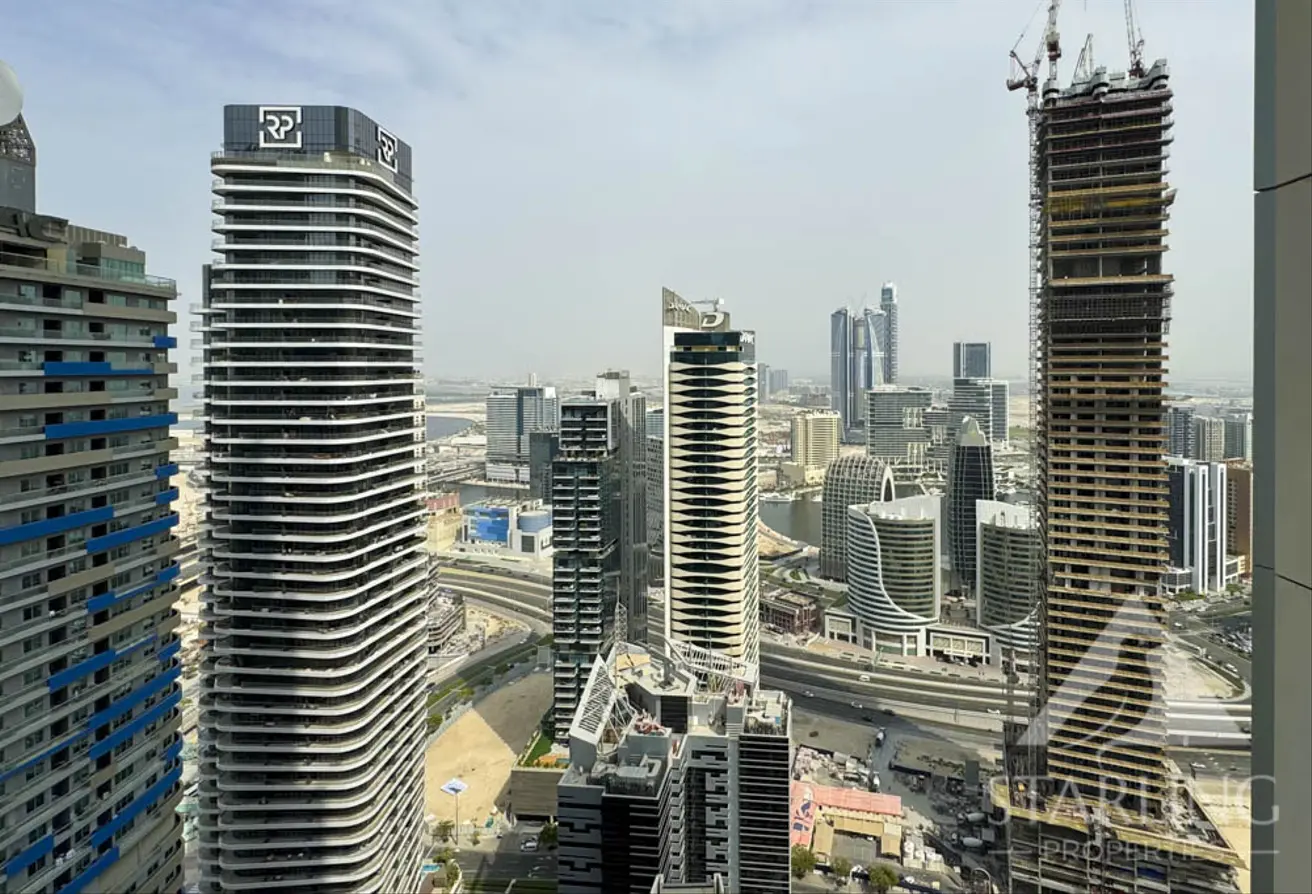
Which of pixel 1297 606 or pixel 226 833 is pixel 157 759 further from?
pixel 1297 606

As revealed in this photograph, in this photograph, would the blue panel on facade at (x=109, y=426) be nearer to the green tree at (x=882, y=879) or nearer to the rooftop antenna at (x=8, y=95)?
the rooftop antenna at (x=8, y=95)

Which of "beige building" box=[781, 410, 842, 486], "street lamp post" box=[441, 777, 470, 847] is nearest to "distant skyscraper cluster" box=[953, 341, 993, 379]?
"beige building" box=[781, 410, 842, 486]

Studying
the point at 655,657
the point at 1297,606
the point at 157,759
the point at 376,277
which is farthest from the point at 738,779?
the point at 1297,606

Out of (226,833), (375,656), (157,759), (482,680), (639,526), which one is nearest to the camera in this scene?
(157,759)

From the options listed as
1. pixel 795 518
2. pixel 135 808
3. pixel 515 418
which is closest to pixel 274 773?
pixel 135 808

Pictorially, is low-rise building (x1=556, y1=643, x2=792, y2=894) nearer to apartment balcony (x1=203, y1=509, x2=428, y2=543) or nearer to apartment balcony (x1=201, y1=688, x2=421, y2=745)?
apartment balcony (x1=201, y1=688, x2=421, y2=745)

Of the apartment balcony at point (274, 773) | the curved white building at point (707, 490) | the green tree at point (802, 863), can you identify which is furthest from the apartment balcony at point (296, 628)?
the green tree at point (802, 863)

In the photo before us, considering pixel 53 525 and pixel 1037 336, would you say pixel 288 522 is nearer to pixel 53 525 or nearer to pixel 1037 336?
pixel 53 525
